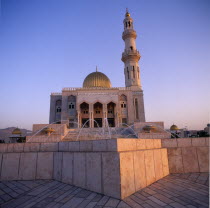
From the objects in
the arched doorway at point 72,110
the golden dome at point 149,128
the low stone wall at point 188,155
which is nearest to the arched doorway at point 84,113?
the arched doorway at point 72,110

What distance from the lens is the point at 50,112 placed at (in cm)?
3198

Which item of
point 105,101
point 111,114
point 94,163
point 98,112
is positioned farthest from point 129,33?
point 94,163

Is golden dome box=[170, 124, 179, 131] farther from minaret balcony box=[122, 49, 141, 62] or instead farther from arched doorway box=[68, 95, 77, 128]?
arched doorway box=[68, 95, 77, 128]

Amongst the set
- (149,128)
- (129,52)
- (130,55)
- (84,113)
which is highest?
(129,52)

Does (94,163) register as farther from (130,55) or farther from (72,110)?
(130,55)

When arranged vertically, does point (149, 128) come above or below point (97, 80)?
below

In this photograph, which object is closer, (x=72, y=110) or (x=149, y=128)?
(x=149, y=128)

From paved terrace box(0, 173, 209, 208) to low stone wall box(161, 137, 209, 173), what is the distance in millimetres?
570

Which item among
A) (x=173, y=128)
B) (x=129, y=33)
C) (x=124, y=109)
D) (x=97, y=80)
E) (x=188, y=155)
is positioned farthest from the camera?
(x=97, y=80)

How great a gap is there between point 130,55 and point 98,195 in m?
31.7

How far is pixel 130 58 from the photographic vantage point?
33.0 metres

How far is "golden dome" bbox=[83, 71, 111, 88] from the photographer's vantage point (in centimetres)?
3391

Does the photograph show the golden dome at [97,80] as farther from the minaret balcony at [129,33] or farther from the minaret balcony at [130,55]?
the minaret balcony at [129,33]

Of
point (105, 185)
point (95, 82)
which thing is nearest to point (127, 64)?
point (95, 82)
